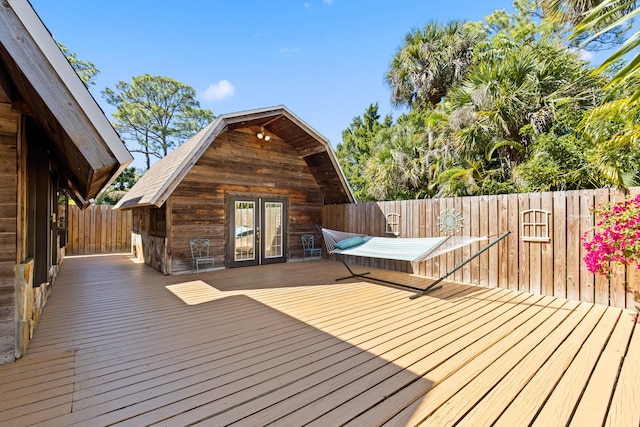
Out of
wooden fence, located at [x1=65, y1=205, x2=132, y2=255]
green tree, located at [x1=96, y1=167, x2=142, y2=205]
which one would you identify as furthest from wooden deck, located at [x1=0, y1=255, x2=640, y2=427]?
green tree, located at [x1=96, y1=167, x2=142, y2=205]

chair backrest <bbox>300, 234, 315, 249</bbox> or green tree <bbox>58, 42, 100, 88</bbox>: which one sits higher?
green tree <bbox>58, 42, 100, 88</bbox>

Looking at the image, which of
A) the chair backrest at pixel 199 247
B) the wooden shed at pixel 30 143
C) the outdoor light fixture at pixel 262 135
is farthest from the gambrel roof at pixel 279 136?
the wooden shed at pixel 30 143

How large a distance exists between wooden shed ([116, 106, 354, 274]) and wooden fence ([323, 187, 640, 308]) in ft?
9.46

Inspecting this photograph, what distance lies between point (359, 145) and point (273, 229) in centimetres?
1099

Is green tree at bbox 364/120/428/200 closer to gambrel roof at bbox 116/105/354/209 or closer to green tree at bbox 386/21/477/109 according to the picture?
green tree at bbox 386/21/477/109

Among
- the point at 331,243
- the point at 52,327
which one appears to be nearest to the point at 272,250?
the point at 331,243

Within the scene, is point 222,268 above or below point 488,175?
below

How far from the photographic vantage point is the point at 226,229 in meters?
7.26

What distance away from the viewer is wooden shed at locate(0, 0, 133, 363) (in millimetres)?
1926

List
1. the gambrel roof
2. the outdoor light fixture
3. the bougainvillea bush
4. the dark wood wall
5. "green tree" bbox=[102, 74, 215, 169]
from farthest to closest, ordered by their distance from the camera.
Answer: "green tree" bbox=[102, 74, 215, 169] < the outdoor light fixture < the dark wood wall < the gambrel roof < the bougainvillea bush

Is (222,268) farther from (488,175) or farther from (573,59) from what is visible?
(573,59)

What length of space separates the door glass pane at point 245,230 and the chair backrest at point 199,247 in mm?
736

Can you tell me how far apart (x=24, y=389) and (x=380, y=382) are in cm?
259

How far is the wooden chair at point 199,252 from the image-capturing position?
21.9 feet
